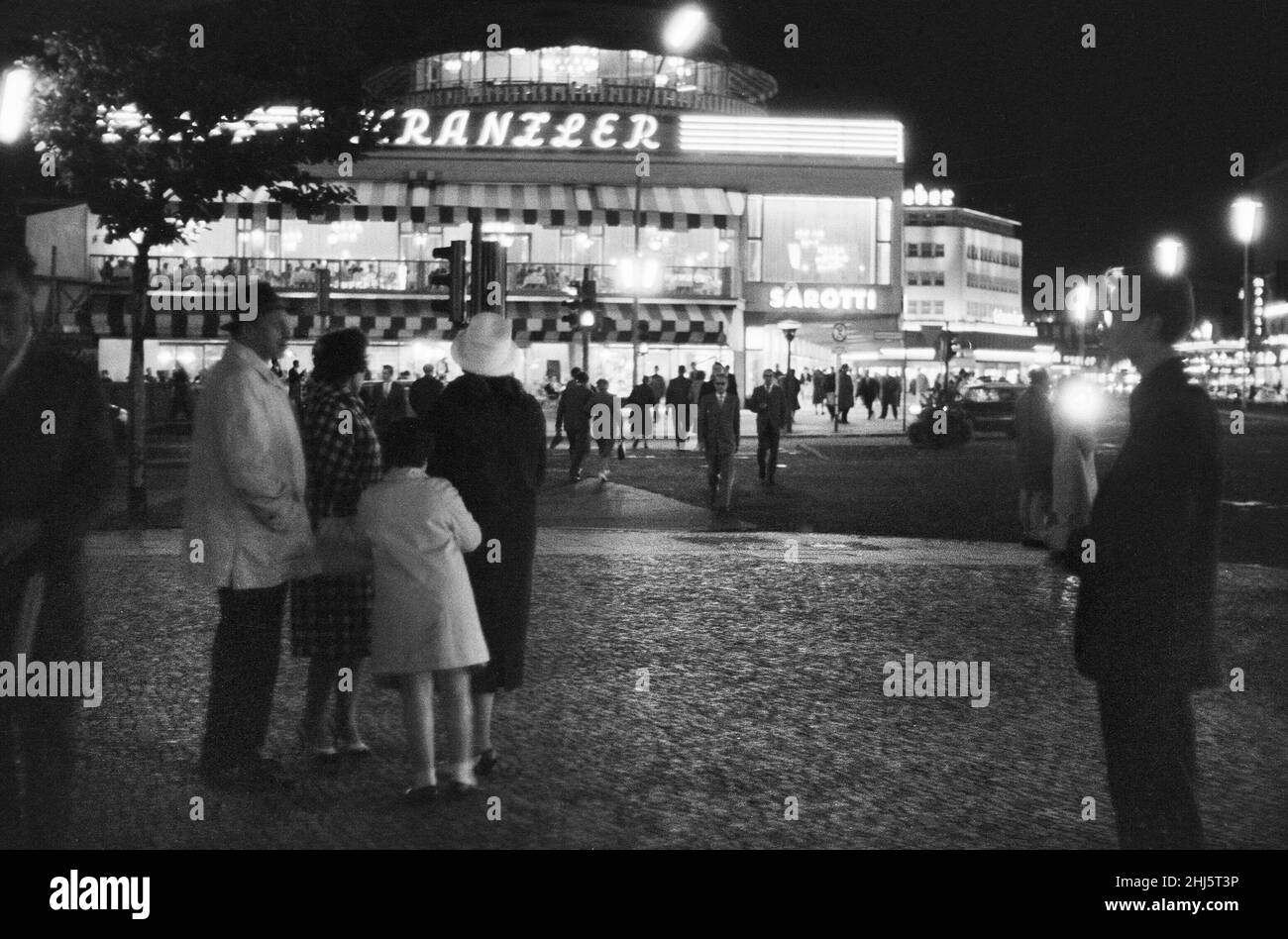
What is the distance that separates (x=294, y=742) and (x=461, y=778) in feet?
3.87

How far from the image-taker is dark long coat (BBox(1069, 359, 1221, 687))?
4.03 metres

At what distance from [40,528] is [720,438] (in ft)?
46.4

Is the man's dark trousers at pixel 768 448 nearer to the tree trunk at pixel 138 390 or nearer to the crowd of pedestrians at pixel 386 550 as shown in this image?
the tree trunk at pixel 138 390

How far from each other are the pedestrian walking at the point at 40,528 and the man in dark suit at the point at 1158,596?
9.61 ft

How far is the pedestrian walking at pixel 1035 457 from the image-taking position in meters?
14.4

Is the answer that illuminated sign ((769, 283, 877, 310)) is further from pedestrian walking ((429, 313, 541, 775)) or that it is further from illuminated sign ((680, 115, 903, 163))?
pedestrian walking ((429, 313, 541, 775))

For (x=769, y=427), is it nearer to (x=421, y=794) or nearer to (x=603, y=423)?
(x=603, y=423)

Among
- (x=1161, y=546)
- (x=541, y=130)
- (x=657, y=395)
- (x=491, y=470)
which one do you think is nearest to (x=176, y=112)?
(x=491, y=470)

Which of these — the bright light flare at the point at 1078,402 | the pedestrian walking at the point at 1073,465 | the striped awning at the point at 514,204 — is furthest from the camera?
the striped awning at the point at 514,204

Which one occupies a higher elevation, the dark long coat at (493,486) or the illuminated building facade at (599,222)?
the illuminated building facade at (599,222)

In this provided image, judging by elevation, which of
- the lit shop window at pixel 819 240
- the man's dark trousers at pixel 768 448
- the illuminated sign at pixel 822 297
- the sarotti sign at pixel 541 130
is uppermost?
the sarotti sign at pixel 541 130

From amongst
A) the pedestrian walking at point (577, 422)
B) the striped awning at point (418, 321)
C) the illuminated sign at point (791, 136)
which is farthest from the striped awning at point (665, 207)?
the pedestrian walking at point (577, 422)

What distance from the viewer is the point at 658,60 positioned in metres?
54.4
